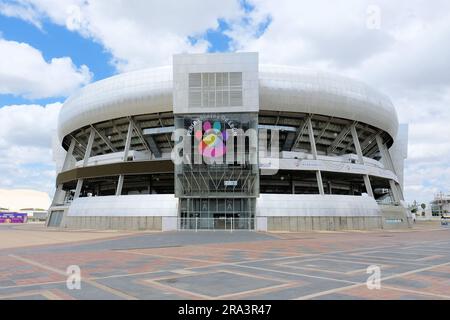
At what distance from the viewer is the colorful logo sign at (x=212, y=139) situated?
130ft

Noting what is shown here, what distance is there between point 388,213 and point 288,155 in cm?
1479

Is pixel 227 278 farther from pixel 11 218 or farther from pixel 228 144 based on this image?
pixel 11 218

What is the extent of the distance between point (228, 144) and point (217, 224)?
28.1 feet

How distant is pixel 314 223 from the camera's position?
131ft

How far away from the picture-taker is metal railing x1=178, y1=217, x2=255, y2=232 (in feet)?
129

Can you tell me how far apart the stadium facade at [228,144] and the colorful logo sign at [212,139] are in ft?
0.35

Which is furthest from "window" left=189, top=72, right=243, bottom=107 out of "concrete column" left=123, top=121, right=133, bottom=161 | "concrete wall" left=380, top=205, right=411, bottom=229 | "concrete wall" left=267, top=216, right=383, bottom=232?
"concrete wall" left=380, top=205, right=411, bottom=229

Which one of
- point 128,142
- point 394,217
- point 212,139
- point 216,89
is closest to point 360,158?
point 394,217

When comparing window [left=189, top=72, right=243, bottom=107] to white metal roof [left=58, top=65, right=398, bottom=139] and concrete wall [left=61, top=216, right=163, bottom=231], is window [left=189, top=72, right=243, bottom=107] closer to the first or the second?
white metal roof [left=58, top=65, right=398, bottom=139]

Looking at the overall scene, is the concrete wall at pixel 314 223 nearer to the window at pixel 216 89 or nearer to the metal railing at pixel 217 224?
the metal railing at pixel 217 224

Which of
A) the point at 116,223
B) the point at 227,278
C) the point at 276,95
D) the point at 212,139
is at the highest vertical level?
the point at 276,95

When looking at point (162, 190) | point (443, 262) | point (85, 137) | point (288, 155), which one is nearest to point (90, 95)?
point (85, 137)

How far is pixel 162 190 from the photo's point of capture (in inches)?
2216
